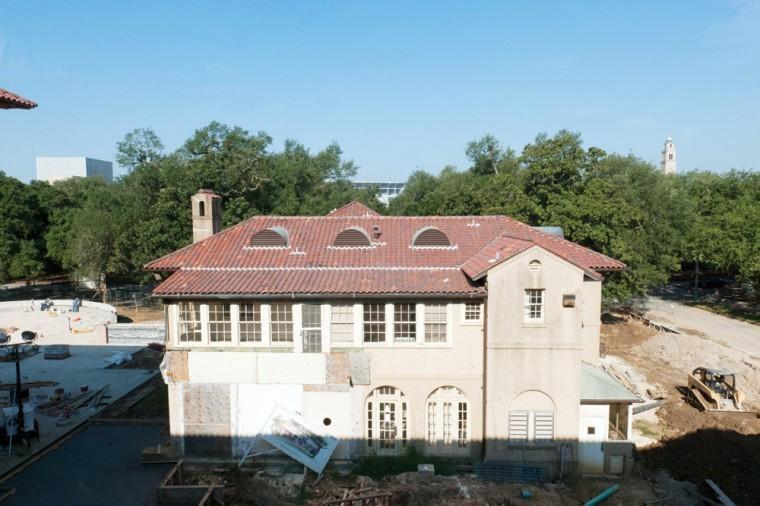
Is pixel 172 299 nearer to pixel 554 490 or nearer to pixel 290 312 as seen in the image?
pixel 290 312

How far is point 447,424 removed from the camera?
16344mm

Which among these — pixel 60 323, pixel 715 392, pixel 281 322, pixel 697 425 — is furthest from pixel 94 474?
pixel 60 323

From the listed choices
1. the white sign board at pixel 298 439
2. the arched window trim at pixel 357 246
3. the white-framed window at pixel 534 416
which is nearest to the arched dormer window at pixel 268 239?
the arched window trim at pixel 357 246

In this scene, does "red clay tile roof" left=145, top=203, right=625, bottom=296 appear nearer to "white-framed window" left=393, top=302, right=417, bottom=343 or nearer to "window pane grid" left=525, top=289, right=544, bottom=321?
"white-framed window" left=393, top=302, right=417, bottom=343

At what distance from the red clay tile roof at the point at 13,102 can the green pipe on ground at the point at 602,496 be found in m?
20.4

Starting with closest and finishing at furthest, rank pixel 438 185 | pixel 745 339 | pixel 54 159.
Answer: pixel 745 339 < pixel 438 185 < pixel 54 159

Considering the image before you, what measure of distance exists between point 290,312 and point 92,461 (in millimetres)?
9371

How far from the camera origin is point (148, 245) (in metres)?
38.9

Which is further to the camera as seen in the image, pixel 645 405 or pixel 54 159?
pixel 54 159

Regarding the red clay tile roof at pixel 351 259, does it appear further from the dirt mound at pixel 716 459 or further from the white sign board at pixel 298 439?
the dirt mound at pixel 716 459

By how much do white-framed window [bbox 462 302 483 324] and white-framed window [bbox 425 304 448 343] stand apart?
0.70 metres

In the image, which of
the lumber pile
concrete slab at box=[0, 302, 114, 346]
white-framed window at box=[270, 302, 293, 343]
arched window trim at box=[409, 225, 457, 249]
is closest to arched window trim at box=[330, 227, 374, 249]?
arched window trim at box=[409, 225, 457, 249]

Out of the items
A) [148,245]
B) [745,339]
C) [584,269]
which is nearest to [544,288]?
[584,269]

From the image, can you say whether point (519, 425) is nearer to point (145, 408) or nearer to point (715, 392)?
point (715, 392)
